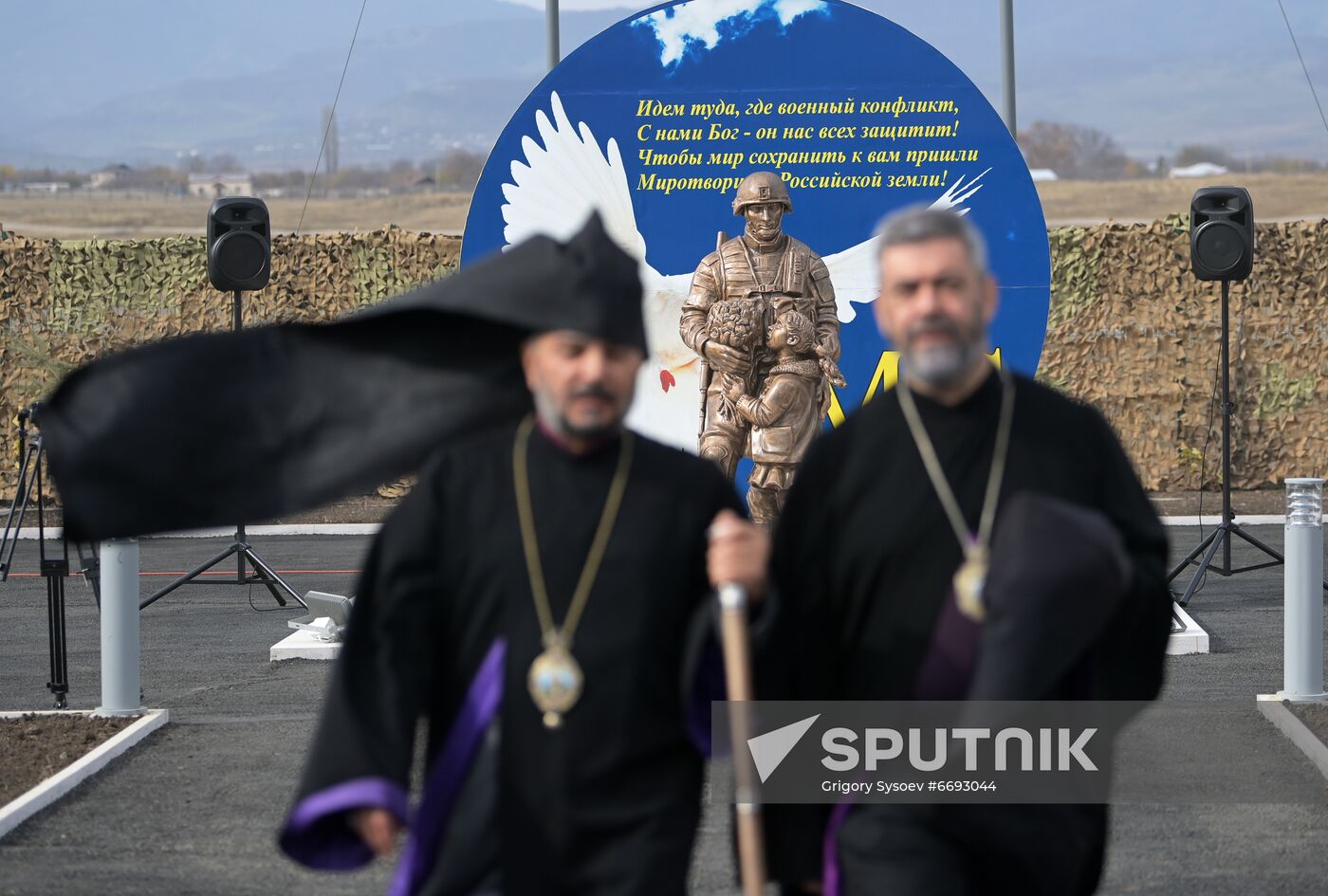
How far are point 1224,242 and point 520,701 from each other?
907cm

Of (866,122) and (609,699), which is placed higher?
(866,122)

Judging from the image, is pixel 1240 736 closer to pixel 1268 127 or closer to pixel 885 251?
pixel 885 251

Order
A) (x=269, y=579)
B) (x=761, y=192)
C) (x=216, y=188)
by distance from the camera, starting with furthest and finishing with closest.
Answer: (x=216, y=188), (x=269, y=579), (x=761, y=192)

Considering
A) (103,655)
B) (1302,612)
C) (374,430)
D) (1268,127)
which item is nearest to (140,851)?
(103,655)

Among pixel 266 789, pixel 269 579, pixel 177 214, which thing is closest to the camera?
pixel 266 789

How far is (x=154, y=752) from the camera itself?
25.3 ft

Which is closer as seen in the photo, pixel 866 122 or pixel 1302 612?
pixel 1302 612

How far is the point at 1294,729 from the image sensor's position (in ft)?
25.4

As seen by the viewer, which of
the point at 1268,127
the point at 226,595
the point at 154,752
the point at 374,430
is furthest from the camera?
the point at 1268,127

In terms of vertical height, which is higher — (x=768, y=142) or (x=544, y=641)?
(x=768, y=142)

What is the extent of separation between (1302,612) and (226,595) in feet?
23.8

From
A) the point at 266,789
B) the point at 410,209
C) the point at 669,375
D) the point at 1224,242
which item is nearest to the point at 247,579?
the point at 669,375

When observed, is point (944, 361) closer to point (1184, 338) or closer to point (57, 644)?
point (57, 644)

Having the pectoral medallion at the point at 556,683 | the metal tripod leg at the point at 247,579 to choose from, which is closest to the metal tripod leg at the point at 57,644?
the metal tripod leg at the point at 247,579
